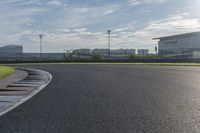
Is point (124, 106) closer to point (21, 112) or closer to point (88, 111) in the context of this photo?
point (88, 111)

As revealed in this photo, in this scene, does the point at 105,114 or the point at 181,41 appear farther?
the point at 181,41

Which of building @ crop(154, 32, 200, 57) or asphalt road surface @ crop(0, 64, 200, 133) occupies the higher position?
building @ crop(154, 32, 200, 57)

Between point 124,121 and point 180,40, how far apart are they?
97697 millimetres

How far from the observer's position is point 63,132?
5.55 metres

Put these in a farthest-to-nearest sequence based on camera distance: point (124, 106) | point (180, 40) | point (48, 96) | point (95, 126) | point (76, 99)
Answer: point (180, 40) → point (48, 96) → point (76, 99) → point (124, 106) → point (95, 126)

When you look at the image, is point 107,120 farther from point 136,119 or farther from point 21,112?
point 21,112

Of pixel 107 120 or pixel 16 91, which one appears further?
pixel 16 91

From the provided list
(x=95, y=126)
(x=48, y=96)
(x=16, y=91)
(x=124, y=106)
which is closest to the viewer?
(x=95, y=126)

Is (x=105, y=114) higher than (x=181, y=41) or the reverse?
the reverse

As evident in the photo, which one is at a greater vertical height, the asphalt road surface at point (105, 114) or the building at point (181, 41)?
the building at point (181, 41)

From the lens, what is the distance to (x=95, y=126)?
19.7 ft

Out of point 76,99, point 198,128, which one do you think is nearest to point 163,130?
point 198,128

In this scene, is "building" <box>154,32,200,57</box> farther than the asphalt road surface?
Yes

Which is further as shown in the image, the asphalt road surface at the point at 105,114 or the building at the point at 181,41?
the building at the point at 181,41
